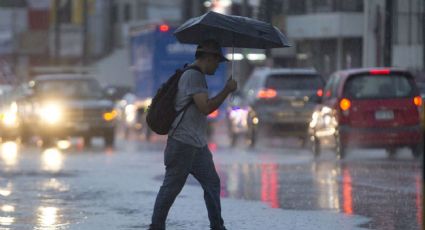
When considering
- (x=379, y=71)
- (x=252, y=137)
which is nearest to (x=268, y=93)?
(x=252, y=137)

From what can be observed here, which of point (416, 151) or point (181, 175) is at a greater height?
point (181, 175)

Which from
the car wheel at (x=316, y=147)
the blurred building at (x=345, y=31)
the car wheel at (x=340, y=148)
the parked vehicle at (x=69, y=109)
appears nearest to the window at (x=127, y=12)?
the blurred building at (x=345, y=31)

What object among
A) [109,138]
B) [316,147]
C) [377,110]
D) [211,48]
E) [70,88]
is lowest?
[109,138]

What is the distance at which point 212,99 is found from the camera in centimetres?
1058

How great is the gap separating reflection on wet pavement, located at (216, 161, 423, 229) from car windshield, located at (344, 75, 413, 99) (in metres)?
1.26

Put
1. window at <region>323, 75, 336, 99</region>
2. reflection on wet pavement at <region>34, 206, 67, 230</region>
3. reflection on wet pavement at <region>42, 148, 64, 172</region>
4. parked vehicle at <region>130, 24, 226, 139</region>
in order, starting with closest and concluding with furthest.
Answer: reflection on wet pavement at <region>34, 206, 67, 230</region> < reflection on wet pavement at <region>42, 148, 64, 172</region> < window at <region>323, 75, 336, 99</region> < parked vehicle at <region>130, 24, 226, 139</region>

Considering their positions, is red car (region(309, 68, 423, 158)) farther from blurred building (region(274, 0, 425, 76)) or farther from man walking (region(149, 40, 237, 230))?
blurred building (region(274, 0, 425, 76))

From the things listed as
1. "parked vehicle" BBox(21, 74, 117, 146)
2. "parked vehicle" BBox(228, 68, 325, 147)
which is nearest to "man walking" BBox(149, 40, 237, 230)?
"parked vehicle" BBox(228, 68, 325, 147)

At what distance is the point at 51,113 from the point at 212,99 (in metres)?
19.9

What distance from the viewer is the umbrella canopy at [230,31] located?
36.4 ft

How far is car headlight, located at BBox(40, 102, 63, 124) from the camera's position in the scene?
98.7 ft

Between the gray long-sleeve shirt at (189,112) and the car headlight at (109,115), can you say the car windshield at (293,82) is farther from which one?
the gray long-sleeve shirt at (189,112)

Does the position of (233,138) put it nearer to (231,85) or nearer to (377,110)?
(377,110)

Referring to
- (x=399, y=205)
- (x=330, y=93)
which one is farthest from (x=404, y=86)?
(x=399, y=205)
